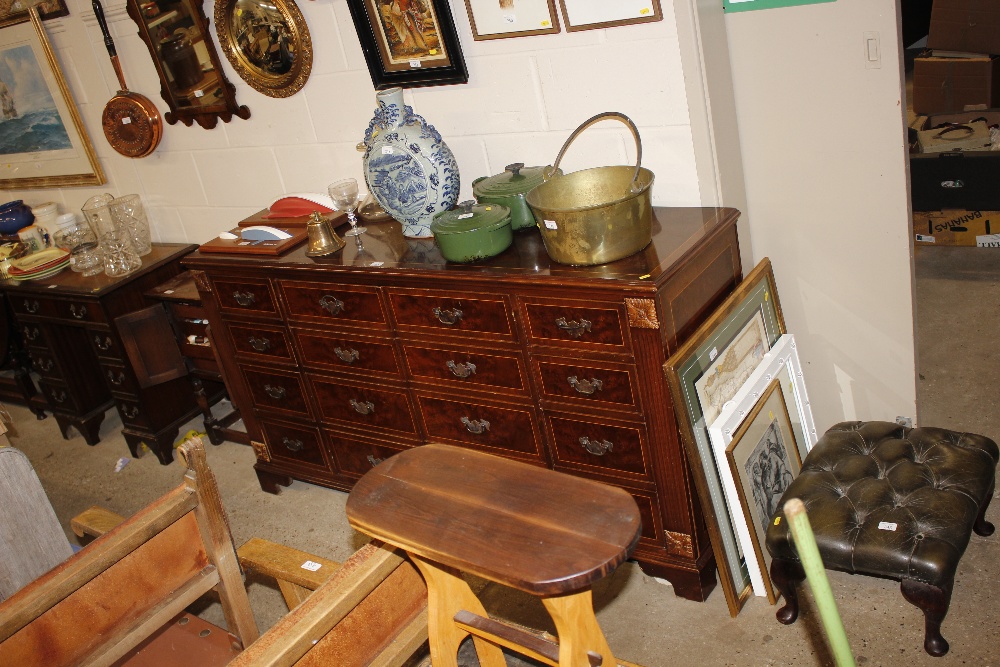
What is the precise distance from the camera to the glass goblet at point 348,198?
3.30 meters

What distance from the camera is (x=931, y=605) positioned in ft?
7.55

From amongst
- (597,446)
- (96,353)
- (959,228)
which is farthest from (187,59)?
(959,228)

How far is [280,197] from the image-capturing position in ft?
13.1

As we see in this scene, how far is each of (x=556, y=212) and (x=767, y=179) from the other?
871 mm

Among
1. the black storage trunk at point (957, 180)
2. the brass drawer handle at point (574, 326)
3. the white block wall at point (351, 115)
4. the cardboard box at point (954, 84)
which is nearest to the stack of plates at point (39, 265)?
the white block wall at point (351, 115)

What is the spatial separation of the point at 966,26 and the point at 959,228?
1221 mm

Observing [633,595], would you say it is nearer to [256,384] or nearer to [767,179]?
[767,179]

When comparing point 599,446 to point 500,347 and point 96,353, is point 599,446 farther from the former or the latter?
point 96,353

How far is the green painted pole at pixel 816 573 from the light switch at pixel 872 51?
2216 mm

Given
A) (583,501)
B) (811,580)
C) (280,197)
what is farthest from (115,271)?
(811,580)

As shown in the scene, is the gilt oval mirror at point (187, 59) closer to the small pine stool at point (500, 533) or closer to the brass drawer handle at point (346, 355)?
the brass drawer handle at point (346, 355)

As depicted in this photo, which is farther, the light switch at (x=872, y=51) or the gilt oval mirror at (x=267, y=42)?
the gilt oval mirror at (x=267, y=42)

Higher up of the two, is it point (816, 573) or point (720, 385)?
point (816, 573)

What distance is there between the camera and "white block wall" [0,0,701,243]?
2.84 meters
